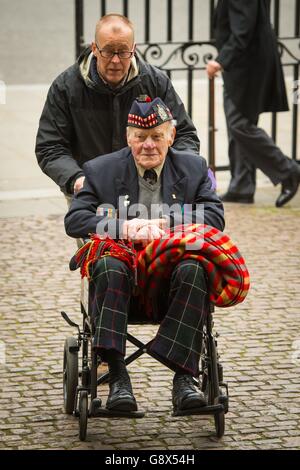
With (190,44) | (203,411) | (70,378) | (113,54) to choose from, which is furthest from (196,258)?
(190,44)

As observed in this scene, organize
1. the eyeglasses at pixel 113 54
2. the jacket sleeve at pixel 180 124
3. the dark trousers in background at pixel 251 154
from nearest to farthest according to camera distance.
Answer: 1. the eyeglasses at pixel 113 54
2. the jacket sleeve at pixel 180 124
3. the dark trousers in background at pixel 251 154

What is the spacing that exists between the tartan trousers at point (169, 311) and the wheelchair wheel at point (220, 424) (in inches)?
8.3

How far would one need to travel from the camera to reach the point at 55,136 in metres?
6.36

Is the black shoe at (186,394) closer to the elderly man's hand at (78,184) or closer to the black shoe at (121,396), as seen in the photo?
the black shoe at (121,396)

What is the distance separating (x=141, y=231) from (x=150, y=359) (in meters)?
1.45

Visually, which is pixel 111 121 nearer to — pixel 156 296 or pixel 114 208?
pixel 114 208

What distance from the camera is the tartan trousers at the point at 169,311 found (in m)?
5.25

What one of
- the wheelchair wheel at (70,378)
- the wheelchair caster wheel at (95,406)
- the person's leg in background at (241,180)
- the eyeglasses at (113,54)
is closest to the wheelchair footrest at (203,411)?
the wheelchair caster wheel at (95,406)

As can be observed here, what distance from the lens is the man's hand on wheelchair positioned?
17.7ft

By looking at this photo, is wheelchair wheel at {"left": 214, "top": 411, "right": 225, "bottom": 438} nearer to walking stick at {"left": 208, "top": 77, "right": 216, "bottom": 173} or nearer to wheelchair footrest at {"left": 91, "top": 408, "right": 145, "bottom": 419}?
wheelchair footrest at {"left": 91, "top": 408, "right": 145, "bottom": 419}

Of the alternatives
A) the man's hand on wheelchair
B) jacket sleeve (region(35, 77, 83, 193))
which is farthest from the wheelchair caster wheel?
jacket sleeve (region(35, 77, 83, 193))

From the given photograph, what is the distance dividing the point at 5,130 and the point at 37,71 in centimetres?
295

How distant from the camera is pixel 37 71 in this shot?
1525 cm

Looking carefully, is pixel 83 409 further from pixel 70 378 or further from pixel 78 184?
pixel 78 184
